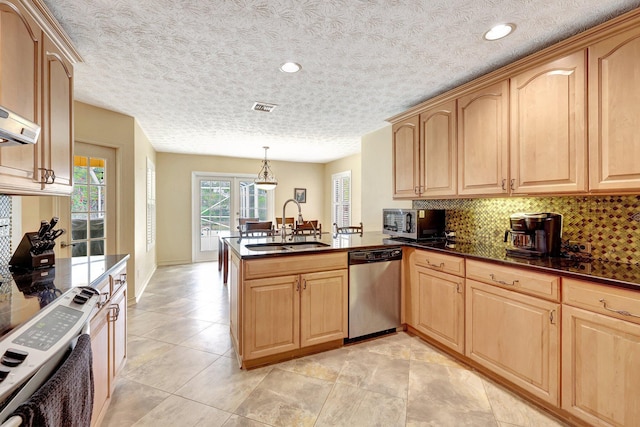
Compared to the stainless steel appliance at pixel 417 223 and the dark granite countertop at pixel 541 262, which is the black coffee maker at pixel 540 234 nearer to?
the dark granite countertop at pixel 541 262

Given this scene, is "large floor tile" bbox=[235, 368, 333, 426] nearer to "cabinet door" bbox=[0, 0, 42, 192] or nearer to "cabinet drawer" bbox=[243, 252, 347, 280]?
"cabinet drawer" bbox=[243, 252, 347, 280]

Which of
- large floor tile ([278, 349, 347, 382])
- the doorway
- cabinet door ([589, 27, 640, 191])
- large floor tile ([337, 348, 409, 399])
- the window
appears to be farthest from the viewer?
the window

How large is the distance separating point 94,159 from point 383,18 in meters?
3.49

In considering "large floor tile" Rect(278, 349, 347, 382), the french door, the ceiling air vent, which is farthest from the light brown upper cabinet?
the french door

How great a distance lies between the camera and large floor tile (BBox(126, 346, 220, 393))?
208 cm

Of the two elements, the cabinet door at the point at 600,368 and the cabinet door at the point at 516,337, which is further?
the cabinet door at the point at 516,337

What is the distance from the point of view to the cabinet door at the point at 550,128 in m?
1.81

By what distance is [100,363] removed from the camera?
153cm

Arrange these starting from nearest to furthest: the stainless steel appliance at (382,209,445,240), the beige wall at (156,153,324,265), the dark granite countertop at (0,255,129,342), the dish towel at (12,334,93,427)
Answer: the dish towel at (12,334,93,427), the dark granite countertop at (0,255,129,342), the stainless steel appliance at (382,209,445,240), the beige wall at (156,153,324,265)

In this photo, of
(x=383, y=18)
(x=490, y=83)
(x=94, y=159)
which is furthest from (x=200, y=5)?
(x=94, y=159)

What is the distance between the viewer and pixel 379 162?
14.4 ft

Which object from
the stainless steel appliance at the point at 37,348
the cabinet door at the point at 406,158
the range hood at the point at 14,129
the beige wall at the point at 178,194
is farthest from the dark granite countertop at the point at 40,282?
the beige wall at the point at 178,194

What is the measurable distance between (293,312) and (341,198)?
4.69m

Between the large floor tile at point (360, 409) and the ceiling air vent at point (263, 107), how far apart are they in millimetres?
2816
